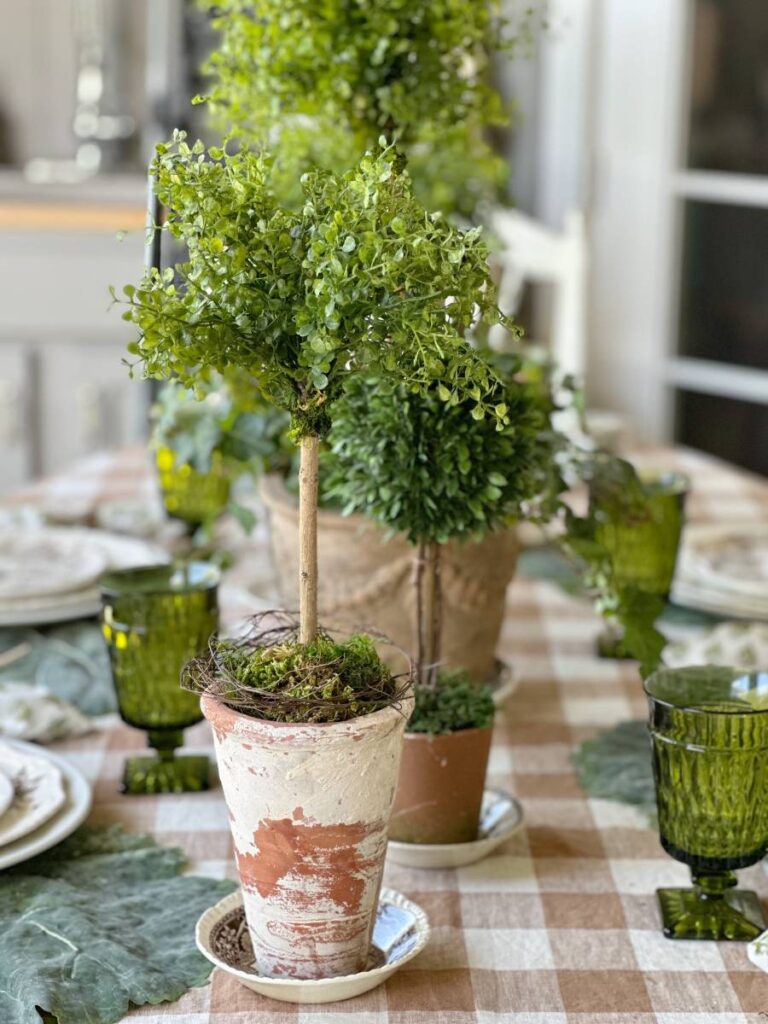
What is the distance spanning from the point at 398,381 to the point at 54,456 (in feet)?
8.67

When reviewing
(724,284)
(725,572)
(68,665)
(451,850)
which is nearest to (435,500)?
(451,850)

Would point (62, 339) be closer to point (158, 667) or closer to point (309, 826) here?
point (158, 667)

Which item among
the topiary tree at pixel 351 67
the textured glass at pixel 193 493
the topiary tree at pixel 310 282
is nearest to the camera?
A: the topiary tree at pixel 310 282

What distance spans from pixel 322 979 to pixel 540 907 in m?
0.20

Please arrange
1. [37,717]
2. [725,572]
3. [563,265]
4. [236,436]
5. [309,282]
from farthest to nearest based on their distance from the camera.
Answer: [563,265]
[725,572]
[236,436]
[37,717]
[309,282]

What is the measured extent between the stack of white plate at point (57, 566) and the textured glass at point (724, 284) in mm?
1879

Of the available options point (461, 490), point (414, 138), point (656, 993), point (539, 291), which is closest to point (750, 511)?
point (414, 138)

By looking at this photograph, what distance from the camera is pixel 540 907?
997 millimetres

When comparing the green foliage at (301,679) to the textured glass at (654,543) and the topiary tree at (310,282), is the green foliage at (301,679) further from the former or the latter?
the textured glass at (654,543)

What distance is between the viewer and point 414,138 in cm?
141

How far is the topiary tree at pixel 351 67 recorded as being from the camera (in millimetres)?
1278

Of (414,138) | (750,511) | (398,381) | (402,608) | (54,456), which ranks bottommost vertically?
(54,456)

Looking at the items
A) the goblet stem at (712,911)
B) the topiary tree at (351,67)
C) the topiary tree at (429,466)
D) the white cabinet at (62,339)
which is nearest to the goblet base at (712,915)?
the goblet stem at (712,911)

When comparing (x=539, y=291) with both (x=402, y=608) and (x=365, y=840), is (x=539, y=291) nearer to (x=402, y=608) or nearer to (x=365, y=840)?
(x=402, y=608)
